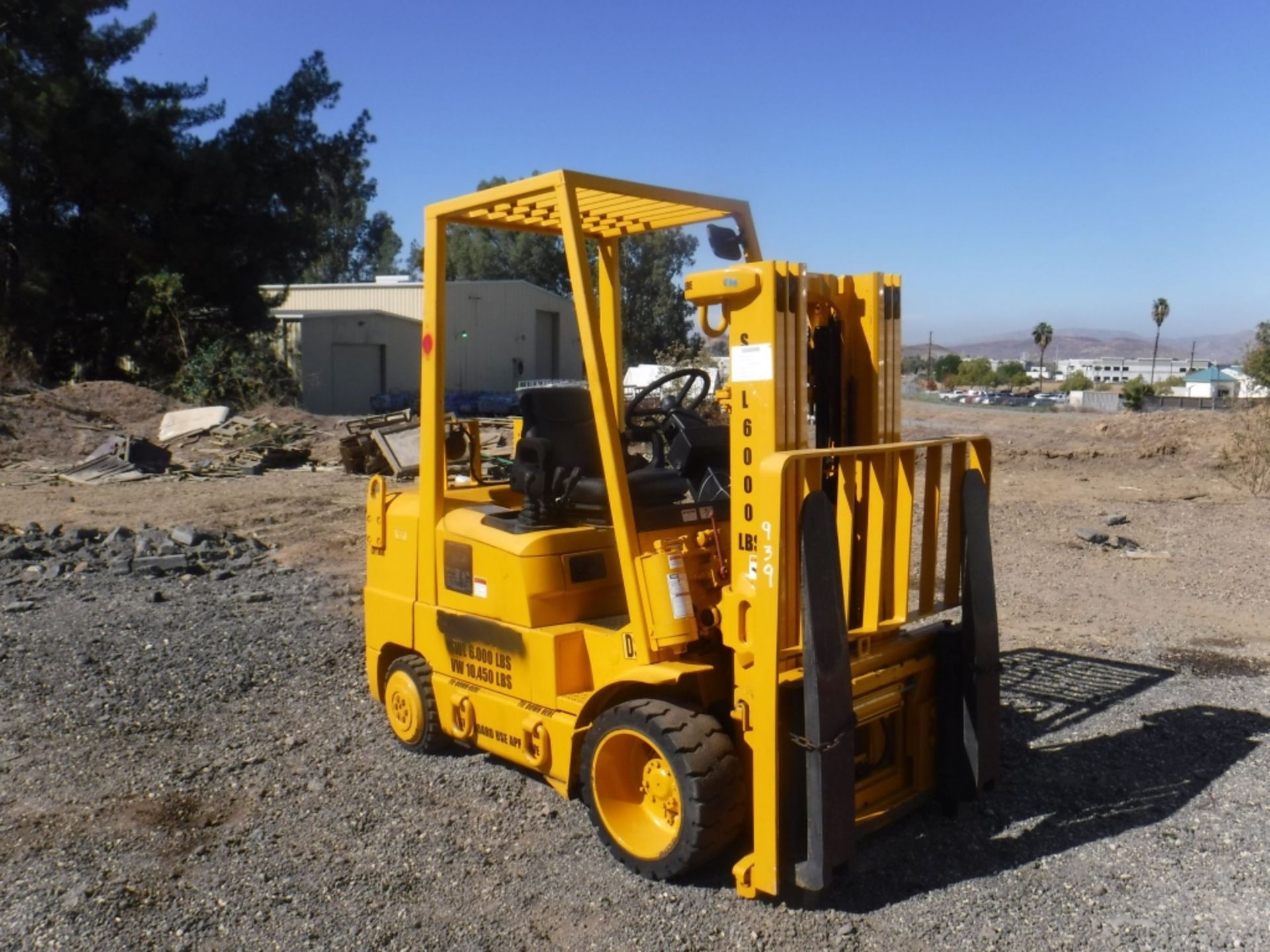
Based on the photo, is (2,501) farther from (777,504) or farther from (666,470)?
(777,504)

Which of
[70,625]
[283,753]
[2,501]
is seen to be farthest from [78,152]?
[283,753]

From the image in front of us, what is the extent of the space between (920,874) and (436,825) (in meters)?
2.02

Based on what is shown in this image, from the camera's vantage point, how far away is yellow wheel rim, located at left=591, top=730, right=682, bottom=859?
4410 mm

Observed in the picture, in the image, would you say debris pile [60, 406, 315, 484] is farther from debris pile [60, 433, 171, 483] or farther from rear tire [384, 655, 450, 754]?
rear tire [384, 655, 450, 754]

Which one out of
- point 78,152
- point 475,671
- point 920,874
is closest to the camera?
point 920,874

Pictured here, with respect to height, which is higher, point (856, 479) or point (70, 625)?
point (856, 479)

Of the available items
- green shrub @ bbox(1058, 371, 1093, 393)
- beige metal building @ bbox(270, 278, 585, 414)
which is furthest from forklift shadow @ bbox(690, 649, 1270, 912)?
green shrub @ bbox(1058, 371, 1093, 393)

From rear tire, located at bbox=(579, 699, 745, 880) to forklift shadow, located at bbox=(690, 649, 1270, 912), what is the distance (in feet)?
0.77

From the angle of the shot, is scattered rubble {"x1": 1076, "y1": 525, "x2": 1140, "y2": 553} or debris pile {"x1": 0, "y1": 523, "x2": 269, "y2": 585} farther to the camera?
scattered rubble {"x1": 1076, "y1": 525, "x2": 1140, "y2": 553}

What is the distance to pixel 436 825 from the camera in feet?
16.4

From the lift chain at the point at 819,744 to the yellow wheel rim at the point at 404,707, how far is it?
92.3 inches

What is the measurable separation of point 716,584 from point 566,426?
1.06 meters

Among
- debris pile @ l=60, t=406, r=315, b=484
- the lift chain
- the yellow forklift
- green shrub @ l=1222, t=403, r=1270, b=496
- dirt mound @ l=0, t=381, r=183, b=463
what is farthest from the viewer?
dirt mound @ l=0, t=381, r=183, b=463

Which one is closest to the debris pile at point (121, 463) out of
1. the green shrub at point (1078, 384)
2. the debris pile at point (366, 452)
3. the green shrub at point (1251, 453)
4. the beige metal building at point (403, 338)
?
the debris pile at point (366, 452)
